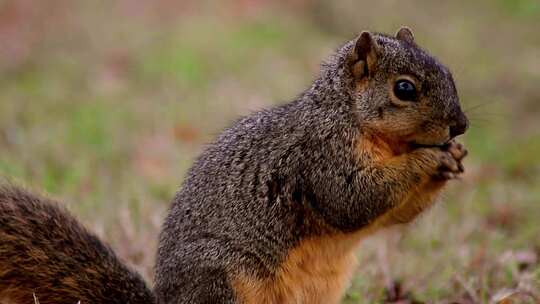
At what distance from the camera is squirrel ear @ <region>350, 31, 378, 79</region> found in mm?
4133

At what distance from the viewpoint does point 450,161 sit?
3.99 meters

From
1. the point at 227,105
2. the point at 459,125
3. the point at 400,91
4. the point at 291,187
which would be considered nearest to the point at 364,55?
the point at 400,91

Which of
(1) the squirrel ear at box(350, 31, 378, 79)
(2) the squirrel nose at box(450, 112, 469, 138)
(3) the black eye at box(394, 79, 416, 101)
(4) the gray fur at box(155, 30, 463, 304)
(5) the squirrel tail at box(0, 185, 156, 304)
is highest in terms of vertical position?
(1) the squirrel ear at box(350, 31, 378, 79)

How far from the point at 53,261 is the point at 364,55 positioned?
5.12 ft

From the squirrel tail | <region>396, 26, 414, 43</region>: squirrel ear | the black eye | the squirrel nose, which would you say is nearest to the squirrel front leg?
the squirrel nose

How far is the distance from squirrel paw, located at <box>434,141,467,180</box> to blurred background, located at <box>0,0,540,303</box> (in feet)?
1.98

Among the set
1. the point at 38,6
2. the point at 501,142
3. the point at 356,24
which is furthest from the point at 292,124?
the point at 356,24

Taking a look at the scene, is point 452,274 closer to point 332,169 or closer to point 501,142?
point 332,169

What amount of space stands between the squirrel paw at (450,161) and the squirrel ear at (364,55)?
1.54 feet

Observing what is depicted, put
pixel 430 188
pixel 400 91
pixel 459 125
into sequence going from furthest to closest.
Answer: pixel 430 188 < pixel 400 91 < pixel 459 125

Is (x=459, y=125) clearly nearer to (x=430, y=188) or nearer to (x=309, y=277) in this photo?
(x=430, y=188)

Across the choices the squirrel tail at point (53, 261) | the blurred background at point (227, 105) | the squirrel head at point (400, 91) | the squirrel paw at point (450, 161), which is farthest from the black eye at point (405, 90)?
the squirrel tail at point (53, 261)

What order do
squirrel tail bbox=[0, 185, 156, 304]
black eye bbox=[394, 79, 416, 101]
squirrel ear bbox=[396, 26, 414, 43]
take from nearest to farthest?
squirrel tail bbox=[0, 185, 156, 304], black eye bbox=[394, 79, 416, 101], squirrel ear bbox=[396, 26, 414, 43]

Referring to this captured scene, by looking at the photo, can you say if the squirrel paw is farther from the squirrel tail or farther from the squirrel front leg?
the squirrel tail
